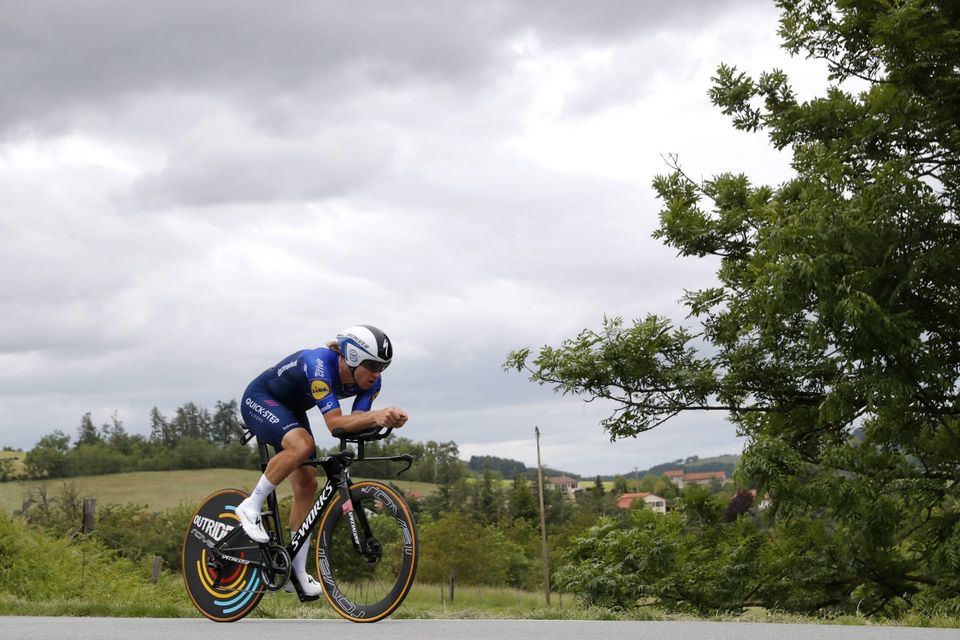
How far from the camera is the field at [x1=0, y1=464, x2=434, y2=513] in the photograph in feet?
263

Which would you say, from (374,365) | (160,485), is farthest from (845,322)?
(160,485)

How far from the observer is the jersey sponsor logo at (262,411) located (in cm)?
709

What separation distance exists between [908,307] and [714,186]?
630 cm

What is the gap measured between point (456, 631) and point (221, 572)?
2.32 metres

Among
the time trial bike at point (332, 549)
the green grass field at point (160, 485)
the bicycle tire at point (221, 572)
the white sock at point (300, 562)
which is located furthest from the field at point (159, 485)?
the white sock at point (300, 562)

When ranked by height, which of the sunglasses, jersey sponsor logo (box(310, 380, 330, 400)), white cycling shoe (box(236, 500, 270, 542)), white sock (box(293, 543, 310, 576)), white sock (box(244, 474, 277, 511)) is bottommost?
white sock (box(293, 543, 310, 576))

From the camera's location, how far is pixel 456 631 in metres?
6.02

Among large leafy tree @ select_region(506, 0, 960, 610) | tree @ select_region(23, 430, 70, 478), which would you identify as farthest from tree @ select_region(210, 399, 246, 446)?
large leafy tree @ select_region(506, 0, 960, 610)

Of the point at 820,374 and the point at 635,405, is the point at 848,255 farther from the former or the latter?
the point at 635,405

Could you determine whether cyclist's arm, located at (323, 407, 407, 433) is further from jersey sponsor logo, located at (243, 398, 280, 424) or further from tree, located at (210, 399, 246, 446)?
tree, located at (210, 399, 246, 446)

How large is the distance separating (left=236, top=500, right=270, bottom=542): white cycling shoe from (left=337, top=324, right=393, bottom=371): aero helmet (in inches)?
55.8

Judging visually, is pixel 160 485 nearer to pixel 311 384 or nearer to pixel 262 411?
pixel 262 411

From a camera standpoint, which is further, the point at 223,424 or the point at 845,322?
the point at 223,424

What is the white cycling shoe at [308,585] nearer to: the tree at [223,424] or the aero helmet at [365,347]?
the aero helmet at [365,347]
